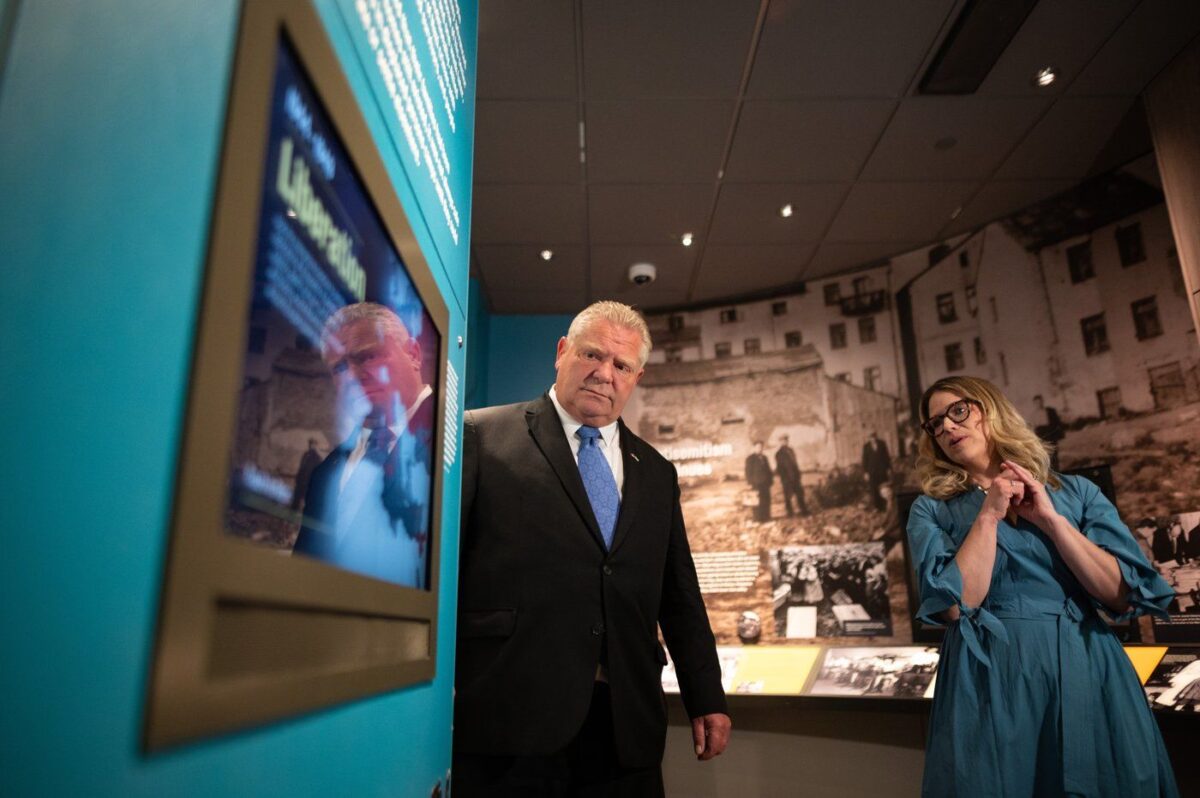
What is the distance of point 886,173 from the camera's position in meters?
4.24

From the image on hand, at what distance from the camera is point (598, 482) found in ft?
6.30

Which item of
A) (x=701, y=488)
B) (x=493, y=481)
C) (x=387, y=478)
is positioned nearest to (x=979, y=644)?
(x=493, y=481)

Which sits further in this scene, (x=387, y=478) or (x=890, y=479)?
(x=890, y=479)

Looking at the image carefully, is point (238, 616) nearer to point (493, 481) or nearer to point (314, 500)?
point (314, 500)

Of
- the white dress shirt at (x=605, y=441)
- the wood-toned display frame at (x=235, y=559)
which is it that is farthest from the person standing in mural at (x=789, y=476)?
the wood-toned display frame at (x=235, y=559)

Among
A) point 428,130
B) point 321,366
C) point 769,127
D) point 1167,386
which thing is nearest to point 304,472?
point 321,366

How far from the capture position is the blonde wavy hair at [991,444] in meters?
2.04

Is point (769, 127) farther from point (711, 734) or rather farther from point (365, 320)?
point (365, 320)

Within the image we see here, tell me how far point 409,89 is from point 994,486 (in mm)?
1642

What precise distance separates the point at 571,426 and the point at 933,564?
1013 mm

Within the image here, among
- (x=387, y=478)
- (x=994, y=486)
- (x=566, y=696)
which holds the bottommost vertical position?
(x=566, y=696)

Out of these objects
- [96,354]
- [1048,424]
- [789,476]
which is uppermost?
[1048,424]

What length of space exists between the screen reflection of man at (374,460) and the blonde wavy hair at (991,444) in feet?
5.33

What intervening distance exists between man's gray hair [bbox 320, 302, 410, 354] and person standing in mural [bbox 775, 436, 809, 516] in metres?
4.68
